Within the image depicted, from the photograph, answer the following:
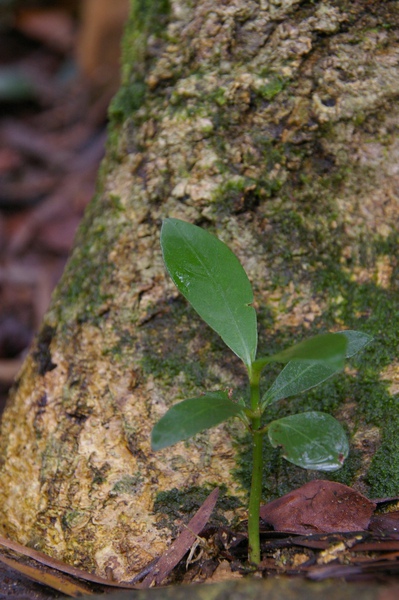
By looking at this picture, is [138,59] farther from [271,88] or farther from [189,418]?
[189,418]

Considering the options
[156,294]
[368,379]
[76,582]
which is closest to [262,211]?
[156,294]

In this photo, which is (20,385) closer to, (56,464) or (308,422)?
(56,464)

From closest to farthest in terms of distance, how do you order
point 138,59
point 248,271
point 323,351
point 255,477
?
point 323,351 → point 255,477 → point 248,271 → point 138,59

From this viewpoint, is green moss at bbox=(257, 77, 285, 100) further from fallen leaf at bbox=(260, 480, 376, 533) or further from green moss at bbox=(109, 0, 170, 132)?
fallen leaf at bbox=(260, 480, 376, 533)

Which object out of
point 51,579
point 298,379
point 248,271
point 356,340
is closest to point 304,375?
point 298,379

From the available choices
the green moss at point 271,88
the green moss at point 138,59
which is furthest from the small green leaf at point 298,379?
the green moss at point 138,59

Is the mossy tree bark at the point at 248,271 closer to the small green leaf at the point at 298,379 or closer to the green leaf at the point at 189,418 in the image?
the small green leaf at the point at 298,379

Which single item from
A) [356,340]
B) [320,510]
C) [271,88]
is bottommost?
[320,510]
